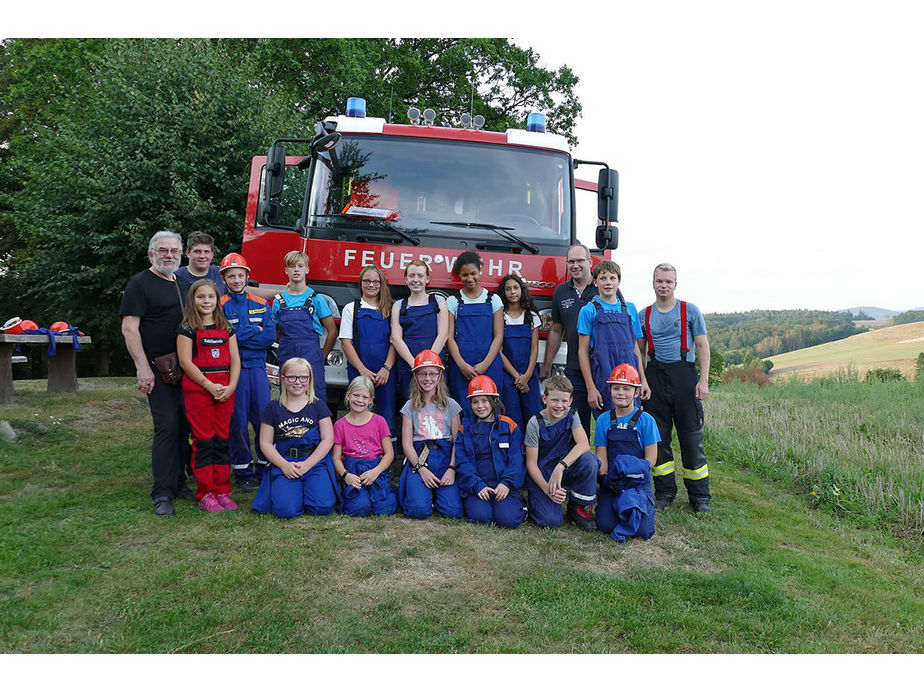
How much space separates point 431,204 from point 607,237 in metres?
1.72

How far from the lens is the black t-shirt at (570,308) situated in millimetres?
5457

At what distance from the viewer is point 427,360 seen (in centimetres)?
512

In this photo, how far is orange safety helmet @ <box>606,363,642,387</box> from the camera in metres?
4.87

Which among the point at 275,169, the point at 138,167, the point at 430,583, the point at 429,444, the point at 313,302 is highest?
the point at 138,167

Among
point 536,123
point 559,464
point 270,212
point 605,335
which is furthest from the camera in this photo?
point 536,123

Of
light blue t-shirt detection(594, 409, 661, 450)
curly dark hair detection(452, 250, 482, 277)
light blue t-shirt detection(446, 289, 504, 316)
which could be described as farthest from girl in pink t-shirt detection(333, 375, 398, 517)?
light blue t-shirt detection(594, 409, 661, 450)

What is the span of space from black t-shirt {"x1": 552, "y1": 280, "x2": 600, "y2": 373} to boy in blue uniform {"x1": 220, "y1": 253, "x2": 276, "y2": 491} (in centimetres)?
226

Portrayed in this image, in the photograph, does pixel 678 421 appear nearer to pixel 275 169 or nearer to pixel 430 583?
pixel 430 583

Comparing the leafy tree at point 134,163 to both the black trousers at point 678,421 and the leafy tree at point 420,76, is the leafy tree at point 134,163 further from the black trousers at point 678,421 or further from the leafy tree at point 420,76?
the black trousers at point 678,421

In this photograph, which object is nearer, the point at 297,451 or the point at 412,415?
the point at 297,451

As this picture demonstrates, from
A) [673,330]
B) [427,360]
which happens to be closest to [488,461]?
[427,360]

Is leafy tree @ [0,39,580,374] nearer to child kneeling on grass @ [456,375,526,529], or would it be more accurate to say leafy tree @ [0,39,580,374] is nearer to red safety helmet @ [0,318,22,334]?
red safety helmet @ [0,318,22,334]

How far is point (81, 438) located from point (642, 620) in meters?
7.05

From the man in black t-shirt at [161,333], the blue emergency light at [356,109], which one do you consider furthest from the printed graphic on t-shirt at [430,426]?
the blue emergency light at [356,109]
